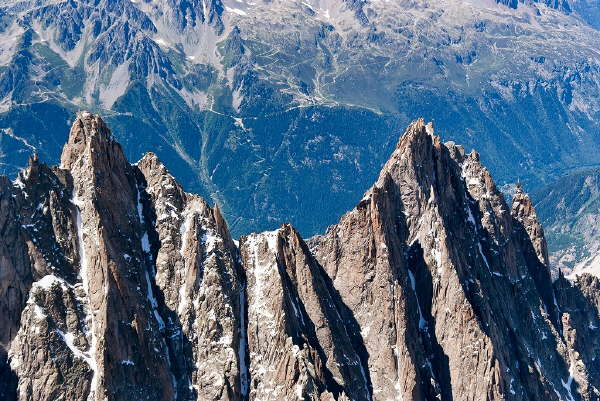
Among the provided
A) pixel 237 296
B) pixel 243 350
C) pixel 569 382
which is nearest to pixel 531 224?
pixel 569 382

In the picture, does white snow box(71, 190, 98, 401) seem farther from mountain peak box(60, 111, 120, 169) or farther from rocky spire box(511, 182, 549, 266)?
rocky spire box(511, 182, 549, 266)

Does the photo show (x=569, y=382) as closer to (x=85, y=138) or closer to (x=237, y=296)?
(x=237, y=296)

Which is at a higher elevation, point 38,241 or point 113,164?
point 113,164

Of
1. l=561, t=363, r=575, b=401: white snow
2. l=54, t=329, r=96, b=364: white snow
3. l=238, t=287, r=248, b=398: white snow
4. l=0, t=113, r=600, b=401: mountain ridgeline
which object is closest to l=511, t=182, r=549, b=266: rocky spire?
l=561, t=363, r=575, b=401: white snow

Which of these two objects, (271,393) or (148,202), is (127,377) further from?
(148,202)

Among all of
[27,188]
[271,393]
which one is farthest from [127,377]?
[27,188]

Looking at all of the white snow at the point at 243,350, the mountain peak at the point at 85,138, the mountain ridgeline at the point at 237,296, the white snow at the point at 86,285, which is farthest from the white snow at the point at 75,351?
the mountain peak at the point at 85,138

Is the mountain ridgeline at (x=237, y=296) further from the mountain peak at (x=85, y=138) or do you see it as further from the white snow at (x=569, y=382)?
the white snow at (x=569, y=382)

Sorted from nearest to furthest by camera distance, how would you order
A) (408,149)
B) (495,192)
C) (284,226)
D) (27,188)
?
(27,188) < (284,226) < (408,149) < (495,192)
